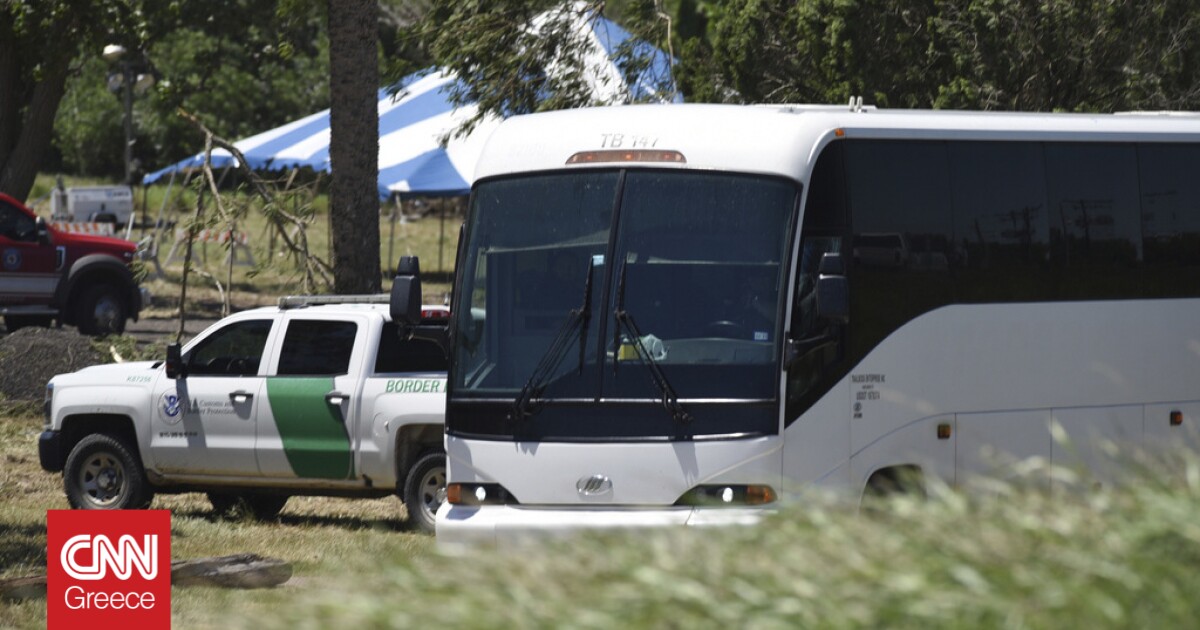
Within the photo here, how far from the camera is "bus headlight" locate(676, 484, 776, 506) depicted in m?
8.81

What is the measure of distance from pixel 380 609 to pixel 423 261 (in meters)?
36.8

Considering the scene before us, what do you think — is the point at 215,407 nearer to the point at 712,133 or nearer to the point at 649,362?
the point at 649,362

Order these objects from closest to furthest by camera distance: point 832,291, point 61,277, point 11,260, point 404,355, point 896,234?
point 832,291
point 896,234
point 404,355
point 11,260
point 61,277

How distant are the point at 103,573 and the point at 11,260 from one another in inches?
704

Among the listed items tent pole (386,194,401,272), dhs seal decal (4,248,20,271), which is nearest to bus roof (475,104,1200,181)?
dhs seal decal (4,248,20,271)

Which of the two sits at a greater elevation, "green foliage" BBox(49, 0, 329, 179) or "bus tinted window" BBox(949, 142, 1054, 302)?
"green foliage" BBox(49, 0, 329, 179)

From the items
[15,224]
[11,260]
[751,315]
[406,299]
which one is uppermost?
[15,224]

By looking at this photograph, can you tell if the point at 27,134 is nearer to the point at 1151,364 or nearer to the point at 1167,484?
the point at 1151,364

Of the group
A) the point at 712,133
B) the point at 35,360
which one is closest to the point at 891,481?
the point at 712,133

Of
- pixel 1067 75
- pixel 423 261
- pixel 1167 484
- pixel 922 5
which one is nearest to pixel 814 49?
pixel 922 5

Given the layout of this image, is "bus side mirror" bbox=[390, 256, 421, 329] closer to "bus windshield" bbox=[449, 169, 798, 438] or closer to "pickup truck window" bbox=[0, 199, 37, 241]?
"bus windshield" bbox=[449, 169, 798, 438]

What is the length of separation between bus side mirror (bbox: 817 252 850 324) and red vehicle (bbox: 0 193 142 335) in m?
18.4

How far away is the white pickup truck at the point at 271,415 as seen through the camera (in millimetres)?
12164

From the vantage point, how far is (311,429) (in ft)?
40.5
